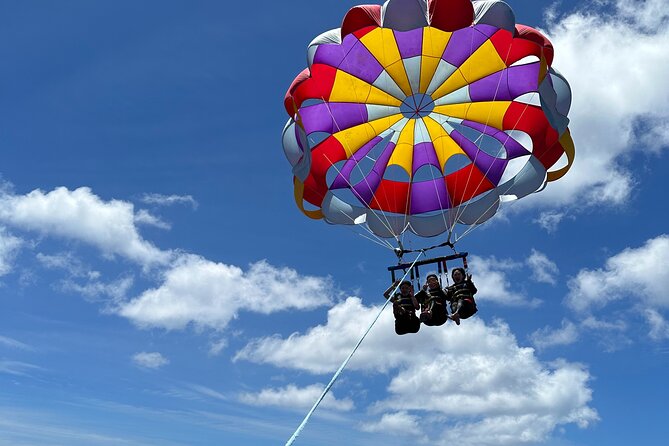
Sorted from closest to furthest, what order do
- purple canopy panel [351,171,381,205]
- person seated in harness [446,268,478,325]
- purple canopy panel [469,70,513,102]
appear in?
person seated in harness [446,268,478,325], purple canopy panel [469,70,513,102], purple canopy panel [351,171,381,205]

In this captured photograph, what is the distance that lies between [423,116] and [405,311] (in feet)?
14.2

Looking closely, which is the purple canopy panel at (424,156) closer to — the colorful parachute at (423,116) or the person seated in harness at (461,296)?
the colorful parachute at (423,116)

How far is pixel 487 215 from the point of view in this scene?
13.0 m

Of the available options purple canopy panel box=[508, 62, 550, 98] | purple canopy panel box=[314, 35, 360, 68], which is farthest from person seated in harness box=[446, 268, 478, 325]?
purple canopy panel box=[314, 35, 360, 68]

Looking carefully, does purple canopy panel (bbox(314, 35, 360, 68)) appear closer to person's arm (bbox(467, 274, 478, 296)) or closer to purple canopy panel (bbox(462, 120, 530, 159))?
purple canopy panel (bbox(462, 120, 530, 159))

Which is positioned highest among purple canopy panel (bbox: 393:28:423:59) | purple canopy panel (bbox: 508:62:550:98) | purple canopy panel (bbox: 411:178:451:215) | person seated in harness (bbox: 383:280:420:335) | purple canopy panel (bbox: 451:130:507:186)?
purple canopy panel (bbox: 393:28:423:59)

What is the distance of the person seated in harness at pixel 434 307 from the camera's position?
10.9 m

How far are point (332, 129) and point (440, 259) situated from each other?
370 cm

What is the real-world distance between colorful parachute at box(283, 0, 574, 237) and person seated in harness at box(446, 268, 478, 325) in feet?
6.60

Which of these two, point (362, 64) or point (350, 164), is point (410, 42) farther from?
point (350, 164)

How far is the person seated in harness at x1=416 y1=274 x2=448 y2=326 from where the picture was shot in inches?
430

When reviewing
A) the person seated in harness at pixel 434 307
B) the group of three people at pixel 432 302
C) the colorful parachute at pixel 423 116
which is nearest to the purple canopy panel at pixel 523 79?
the colorful parachute at pixel 423 116

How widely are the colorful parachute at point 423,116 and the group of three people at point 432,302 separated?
6.77 feet

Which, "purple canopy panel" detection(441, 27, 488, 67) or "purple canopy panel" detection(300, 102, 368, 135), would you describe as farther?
"purple canopy panel" detection(300, 102, 368, 135)
